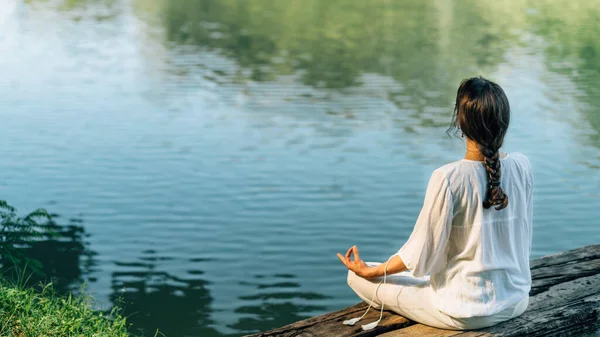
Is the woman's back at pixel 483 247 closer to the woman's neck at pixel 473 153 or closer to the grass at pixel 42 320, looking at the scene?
the woman's neck at pixel 473 153

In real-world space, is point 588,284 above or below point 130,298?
above

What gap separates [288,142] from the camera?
470 inches

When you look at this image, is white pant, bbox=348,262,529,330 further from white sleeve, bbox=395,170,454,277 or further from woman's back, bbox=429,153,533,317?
white sleeve, bbox=395,170,454,277

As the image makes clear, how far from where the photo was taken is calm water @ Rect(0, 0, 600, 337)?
776 centimetres

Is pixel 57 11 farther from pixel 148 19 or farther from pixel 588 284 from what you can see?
pixel 588 284

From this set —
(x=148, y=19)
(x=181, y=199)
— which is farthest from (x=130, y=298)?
(x=148, y=19)

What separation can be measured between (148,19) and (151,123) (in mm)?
13095

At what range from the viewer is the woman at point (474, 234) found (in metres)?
3.27

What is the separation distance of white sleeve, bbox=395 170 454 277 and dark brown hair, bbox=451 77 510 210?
0.19m

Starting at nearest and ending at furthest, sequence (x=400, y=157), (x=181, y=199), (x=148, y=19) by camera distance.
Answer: (x=181, y=199)
(x=400, y=157)
(x=148, y=19)

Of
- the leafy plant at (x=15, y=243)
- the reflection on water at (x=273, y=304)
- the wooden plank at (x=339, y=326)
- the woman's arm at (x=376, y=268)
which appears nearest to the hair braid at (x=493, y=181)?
the woman's arm at (x=376, y=268)

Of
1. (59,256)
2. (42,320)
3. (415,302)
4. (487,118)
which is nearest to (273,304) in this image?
(59,256)

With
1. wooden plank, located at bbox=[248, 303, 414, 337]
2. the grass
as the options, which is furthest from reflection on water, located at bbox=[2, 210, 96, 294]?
wooden plank, located at bbox=[248, 303, 414, 337]

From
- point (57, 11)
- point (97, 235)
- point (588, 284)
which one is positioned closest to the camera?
point (588, 284)
